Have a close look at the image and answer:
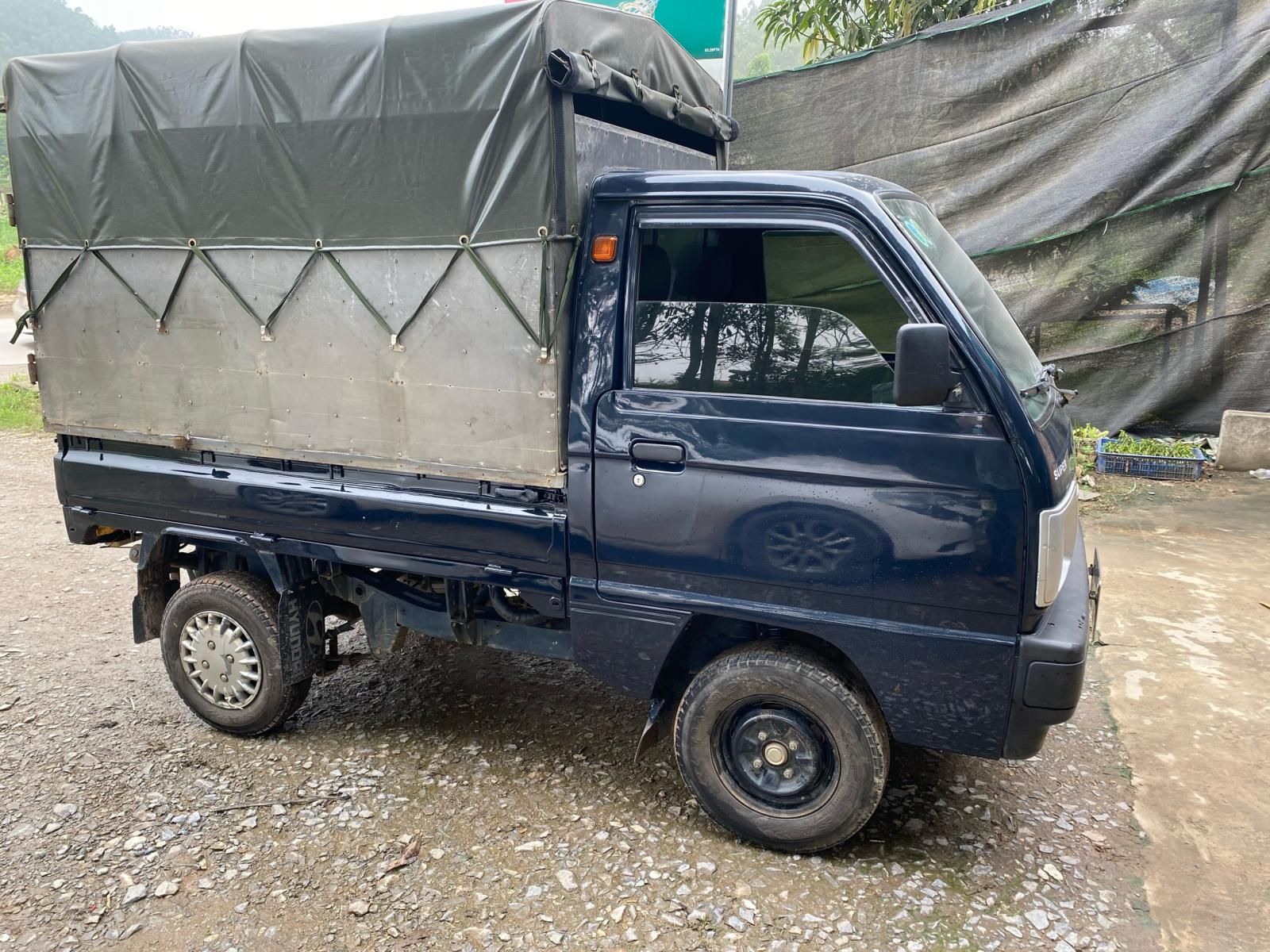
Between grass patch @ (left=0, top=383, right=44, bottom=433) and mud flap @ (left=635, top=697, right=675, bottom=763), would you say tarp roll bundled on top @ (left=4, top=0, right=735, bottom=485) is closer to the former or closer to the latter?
mud flap @ (left=635, top=697, right=675, bottom=763)

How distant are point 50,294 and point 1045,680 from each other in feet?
13.7

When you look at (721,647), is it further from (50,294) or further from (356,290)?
(50,294)

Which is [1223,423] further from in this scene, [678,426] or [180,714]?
[180,714]

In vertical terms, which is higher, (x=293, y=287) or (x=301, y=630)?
(x=293, y=287)

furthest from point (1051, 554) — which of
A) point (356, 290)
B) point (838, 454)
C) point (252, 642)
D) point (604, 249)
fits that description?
point (252, 642)

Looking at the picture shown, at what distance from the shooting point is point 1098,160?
774cm

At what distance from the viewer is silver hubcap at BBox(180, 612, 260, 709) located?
4043mm

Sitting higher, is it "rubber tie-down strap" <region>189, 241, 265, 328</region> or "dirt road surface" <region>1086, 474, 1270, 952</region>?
"rubber tie-down strap" <region>189, 241, 265, 328</region>

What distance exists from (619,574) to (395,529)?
0.92 meters

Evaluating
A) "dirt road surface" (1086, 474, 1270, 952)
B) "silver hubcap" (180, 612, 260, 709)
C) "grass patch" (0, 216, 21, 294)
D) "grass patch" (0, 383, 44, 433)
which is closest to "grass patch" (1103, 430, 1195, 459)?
"dirt road surface" (1086, 474, 1270, 952)

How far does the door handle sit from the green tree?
8.18m

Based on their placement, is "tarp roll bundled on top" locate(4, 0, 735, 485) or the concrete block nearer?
"tarp roll bundled on top" locate(4, 0, 735, 485)

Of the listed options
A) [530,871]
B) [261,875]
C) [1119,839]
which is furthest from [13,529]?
[1119,839]

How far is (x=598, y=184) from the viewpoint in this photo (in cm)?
328
